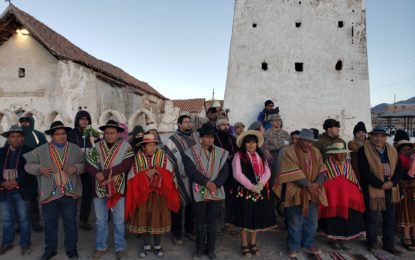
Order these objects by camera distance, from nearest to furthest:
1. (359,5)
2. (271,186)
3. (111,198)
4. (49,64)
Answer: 1. (111,198)
2. (271,186)
3. (359,5)
4. (49,64)

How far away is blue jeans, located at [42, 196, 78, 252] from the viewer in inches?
144

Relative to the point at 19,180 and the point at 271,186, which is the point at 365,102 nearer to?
the point at 271,186

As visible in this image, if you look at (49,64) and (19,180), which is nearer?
(19,180)

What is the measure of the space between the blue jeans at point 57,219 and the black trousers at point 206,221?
1597 mm

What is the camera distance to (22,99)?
558 inches

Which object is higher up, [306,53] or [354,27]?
[354,27]

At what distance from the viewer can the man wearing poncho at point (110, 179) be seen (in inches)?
147

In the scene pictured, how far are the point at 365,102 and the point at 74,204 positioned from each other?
912 centimetres

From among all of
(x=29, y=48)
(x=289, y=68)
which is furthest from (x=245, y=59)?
(x=29, y=48)

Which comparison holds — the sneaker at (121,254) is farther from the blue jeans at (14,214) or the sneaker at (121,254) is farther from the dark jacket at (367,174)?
the dark jacket at (367,174)

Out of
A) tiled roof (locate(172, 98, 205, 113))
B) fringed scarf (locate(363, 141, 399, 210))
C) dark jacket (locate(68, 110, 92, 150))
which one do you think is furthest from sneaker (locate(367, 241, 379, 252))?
tiled roof (locate(172, 98, 205, 113))

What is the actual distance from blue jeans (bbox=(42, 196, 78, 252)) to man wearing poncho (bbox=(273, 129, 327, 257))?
8.98 ft

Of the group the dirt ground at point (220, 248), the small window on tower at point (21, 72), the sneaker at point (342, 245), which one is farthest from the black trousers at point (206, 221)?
the small window on tower at point (21, 72)

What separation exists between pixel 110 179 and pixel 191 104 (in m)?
26.4
